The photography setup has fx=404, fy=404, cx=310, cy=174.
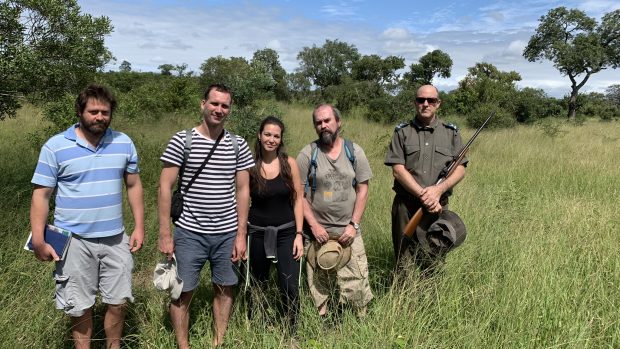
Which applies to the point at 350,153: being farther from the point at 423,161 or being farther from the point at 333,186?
the point at 423,161

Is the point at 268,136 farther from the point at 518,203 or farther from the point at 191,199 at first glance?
the point at 518,203

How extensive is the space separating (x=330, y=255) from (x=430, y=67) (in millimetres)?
22287

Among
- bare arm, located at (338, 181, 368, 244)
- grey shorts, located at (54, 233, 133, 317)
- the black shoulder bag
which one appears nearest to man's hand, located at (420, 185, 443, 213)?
bare arm, located at (338, 181, 368, 244)

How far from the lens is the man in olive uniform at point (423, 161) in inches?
118

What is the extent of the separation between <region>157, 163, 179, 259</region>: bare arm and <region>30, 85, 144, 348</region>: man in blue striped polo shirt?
193 mm

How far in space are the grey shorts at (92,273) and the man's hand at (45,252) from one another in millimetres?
70

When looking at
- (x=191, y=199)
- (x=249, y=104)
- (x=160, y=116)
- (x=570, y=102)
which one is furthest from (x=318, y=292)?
(x=570, y=102)

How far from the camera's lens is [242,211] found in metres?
2.62

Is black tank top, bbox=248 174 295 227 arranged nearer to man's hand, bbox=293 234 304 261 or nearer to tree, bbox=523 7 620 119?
man's hand, bbox=293 234 304 261

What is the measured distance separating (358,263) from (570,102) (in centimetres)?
2970

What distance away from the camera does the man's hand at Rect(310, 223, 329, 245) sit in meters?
2.88

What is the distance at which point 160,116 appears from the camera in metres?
12.2

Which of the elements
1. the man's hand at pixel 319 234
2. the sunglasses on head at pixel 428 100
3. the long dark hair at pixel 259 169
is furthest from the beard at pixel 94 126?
the sunglasses on head at pixel 428 100

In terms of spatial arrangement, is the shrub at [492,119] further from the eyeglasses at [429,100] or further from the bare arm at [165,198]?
the bare arm at [165,198]
